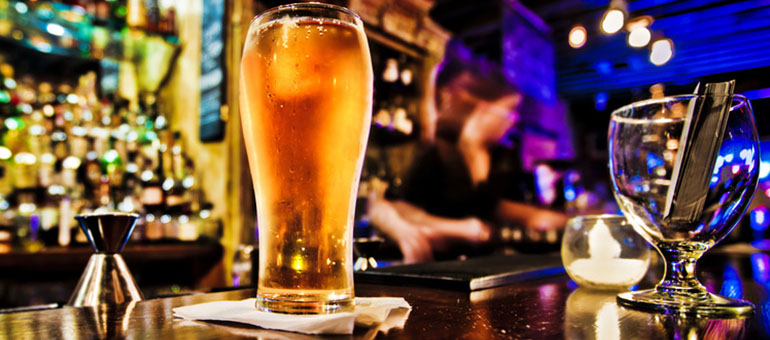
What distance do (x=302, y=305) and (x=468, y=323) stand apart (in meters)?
0.14

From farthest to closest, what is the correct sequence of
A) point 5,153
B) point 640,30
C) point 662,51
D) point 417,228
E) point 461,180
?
point 461,180 → point 417,228 → point 640,30 → point 662,51 → point 5,153

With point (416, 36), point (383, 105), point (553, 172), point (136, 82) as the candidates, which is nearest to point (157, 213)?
point (136, 82)

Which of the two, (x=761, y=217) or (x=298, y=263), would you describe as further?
(x=761, y=217)

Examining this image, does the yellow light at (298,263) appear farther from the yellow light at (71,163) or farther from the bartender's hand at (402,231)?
the bartender's hand at (402,231)

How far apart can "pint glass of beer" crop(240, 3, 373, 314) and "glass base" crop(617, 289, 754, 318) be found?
284 mm

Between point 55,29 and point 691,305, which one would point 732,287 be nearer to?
point 691,305

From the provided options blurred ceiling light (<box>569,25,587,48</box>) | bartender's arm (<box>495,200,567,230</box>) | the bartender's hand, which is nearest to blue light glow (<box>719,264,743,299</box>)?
the bartender's hand

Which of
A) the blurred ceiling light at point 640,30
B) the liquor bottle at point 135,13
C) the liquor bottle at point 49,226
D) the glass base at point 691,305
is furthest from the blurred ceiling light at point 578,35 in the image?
the glass base at point 691,305

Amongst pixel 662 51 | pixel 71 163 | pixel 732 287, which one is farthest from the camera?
pixel 662 51

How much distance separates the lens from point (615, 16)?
357 cm

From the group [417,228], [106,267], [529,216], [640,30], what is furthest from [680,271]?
[529,216]

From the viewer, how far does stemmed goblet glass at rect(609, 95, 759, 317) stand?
1.84 feet

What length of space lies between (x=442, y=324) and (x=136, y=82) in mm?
3190

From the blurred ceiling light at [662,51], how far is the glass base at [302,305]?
3467 mm
